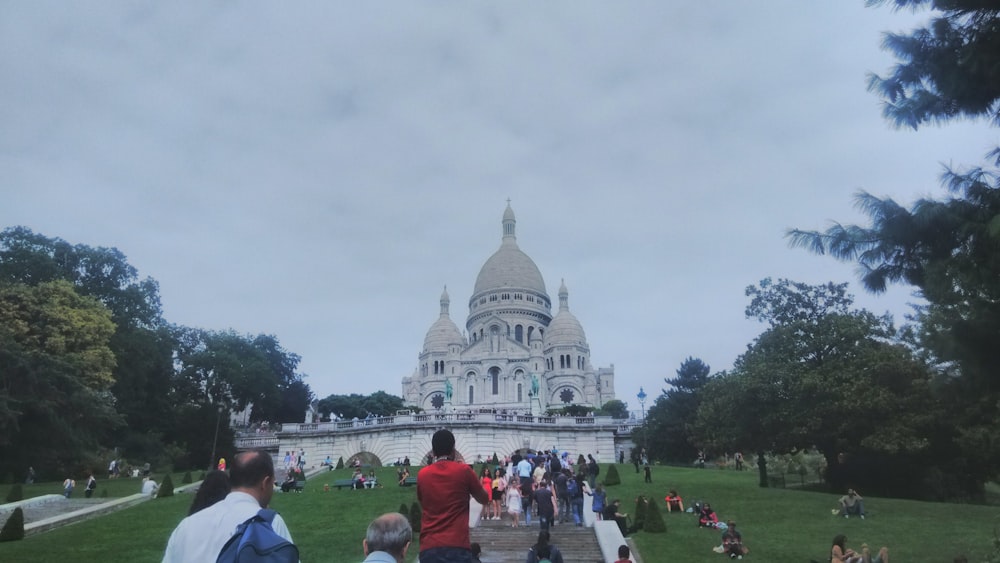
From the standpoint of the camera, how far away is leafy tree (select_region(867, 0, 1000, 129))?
952 cm

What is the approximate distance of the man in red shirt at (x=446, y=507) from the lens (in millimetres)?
6855

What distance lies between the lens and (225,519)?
159 inches

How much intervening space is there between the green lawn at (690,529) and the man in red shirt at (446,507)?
9.94m

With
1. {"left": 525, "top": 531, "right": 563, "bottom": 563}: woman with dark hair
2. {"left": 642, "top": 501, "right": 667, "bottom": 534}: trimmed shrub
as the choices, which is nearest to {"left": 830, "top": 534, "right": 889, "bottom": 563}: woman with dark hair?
{"left": 525, "top": 531, "right": 563, "bottom": 563}: woman with dark hair

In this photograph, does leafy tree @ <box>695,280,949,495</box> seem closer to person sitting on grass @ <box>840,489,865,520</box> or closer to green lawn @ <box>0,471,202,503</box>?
person sitting on grass @ <box>840,489,865,520</box>

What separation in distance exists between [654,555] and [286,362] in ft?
192

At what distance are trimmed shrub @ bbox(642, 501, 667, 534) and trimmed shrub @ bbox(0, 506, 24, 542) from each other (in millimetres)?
15568

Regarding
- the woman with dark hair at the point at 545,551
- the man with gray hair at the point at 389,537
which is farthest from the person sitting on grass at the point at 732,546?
the man with gray hair at the point at 389,537

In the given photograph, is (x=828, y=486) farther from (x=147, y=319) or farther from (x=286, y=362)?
Answer: (x=286, y=362)

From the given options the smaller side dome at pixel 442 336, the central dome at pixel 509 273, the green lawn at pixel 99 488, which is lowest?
the green lawn at pixel 99 488

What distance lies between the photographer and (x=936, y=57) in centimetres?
1009

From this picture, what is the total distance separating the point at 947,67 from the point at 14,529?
21634 millimetres

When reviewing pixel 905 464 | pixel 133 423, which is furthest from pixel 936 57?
pixel 133 423

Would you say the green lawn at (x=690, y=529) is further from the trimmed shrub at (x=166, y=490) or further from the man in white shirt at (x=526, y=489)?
the man in white shirt at (x=526, y=489)
